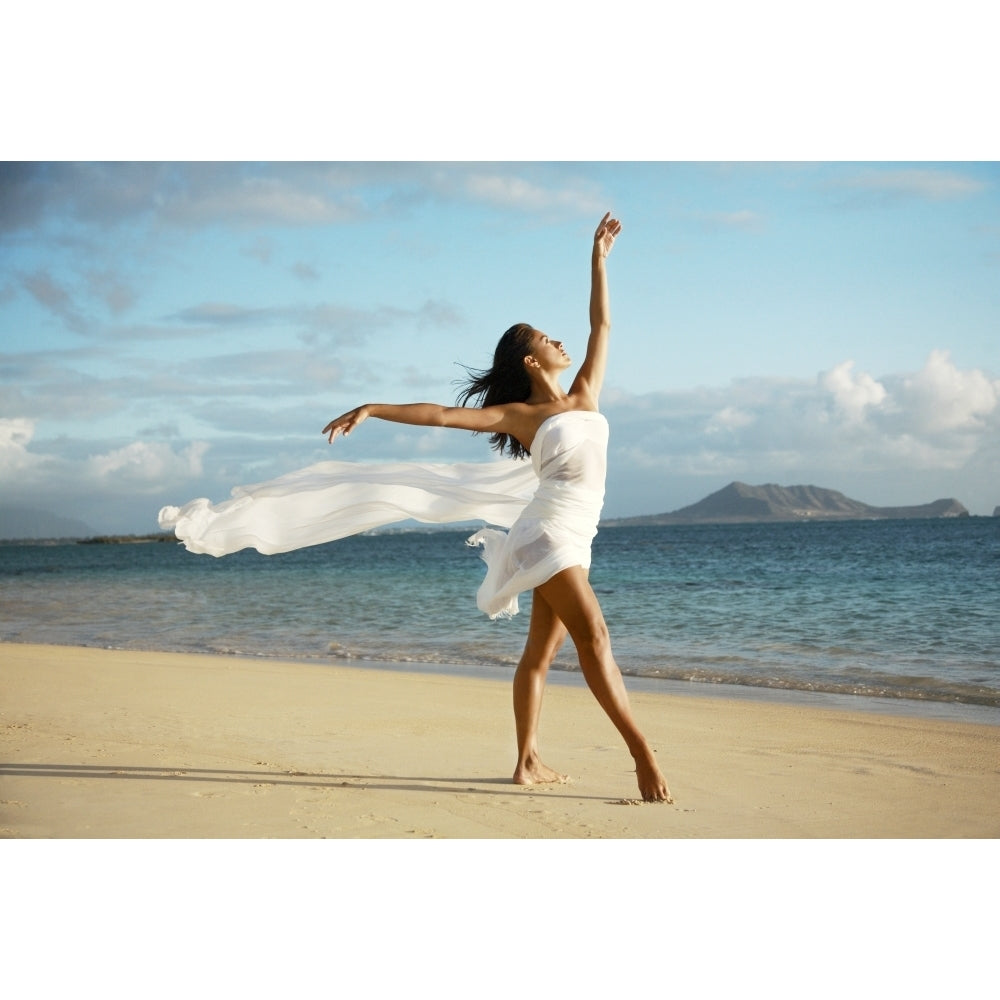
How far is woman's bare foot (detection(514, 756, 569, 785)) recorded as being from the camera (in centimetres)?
484

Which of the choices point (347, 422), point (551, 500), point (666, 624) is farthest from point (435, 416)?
point (666, 624)

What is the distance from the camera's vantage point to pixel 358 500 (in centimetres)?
544

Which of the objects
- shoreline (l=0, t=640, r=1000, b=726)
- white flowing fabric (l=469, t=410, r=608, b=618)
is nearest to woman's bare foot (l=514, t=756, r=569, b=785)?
white flowing fabric (l=469, t=410, r=608, b=618)

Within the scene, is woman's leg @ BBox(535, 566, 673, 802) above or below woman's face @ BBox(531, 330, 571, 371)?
below

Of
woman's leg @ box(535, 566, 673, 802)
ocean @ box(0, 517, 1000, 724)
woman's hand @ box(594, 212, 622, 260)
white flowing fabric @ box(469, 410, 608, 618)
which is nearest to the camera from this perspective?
woman's leg @ box(535, 566, 673, 802)

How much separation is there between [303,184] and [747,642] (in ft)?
37.3

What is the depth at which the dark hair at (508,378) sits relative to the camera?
4.82 meters

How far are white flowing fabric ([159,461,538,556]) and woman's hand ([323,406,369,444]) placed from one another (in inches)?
49.7

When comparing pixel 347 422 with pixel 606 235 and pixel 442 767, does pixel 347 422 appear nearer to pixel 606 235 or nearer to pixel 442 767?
pixel 606 235

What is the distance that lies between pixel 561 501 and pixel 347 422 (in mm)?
1096

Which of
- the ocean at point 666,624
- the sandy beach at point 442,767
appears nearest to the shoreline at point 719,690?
the ocean at point 666,624

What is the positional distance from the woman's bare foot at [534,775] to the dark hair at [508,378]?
1.53 meters

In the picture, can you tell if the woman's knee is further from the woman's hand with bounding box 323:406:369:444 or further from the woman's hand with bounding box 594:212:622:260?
the woman's hand with bounding box 594:212:622:260

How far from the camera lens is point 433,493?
545 centimetres
